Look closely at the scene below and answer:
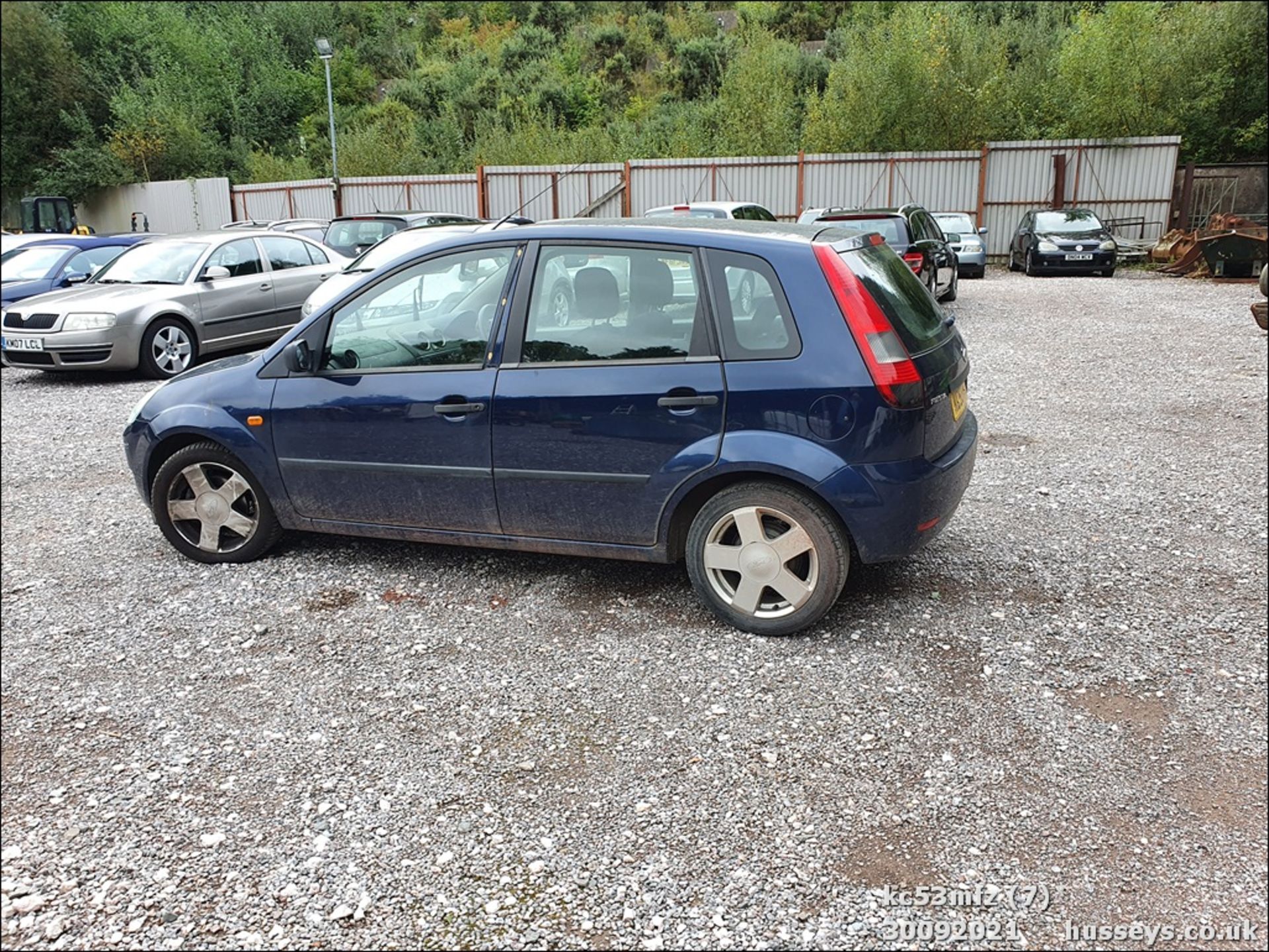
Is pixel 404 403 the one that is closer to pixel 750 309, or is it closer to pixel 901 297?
pixel 750 309

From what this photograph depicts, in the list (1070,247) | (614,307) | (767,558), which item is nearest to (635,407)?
(614,307)

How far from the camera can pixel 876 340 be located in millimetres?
3766

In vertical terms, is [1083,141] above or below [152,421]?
above

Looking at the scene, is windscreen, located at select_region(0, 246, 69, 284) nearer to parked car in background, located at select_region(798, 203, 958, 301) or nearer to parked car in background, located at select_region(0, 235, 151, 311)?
parked car in background, located at select_region(0, 235, 151, 311)

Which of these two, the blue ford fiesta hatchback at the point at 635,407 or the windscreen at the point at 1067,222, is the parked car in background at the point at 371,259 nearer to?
the blue ford fiesta hatchback at the point at 635,407

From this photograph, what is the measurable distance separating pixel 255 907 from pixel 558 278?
2654mm

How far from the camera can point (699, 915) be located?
8.06 feet

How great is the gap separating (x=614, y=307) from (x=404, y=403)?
1.04m

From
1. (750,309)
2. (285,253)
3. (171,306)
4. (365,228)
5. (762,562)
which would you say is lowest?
(762,562)

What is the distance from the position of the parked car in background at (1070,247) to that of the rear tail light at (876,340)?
18286mm

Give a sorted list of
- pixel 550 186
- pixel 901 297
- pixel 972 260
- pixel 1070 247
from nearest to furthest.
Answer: pixel 901 297 < pixel 972 260 < pixel 1070 247 < pixel 550 186

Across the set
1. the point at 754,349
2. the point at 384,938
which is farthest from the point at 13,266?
the point at 384,938

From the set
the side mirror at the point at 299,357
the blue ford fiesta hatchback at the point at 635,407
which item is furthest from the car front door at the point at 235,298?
the side mirror at the point at 299,357

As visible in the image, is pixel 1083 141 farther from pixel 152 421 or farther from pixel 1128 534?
pixel 152 421
